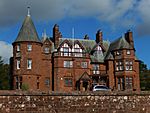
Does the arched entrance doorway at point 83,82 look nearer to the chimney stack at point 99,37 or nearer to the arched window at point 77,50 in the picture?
the arched window at point 77,50

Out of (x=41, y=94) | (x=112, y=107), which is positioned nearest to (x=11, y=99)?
(x=41, y=94)

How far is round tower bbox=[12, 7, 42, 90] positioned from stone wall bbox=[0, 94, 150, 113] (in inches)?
1583

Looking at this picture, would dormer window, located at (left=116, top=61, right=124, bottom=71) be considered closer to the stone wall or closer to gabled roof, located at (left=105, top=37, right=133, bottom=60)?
gabled roof, located at (left=105, top=37, right=133, bottom=60)

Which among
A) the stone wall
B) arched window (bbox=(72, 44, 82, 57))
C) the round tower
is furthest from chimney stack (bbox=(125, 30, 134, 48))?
the stone wall

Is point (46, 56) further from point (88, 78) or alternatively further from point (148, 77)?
point (148, 77)

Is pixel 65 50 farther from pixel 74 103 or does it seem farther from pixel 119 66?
pixel 74 103

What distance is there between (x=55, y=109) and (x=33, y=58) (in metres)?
43.2

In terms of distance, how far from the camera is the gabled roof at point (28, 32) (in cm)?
6171

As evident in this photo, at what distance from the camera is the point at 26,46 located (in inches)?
2402

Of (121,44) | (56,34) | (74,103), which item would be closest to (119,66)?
(121,44)

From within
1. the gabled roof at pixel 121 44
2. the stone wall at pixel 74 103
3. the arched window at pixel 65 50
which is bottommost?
the stone wall at pixel 74 103

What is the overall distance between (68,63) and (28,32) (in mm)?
10195

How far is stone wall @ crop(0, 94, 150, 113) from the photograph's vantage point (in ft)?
57.8

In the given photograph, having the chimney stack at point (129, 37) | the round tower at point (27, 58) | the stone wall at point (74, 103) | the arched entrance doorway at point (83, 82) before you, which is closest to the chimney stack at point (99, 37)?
the chimney stack at point (129, 37)
